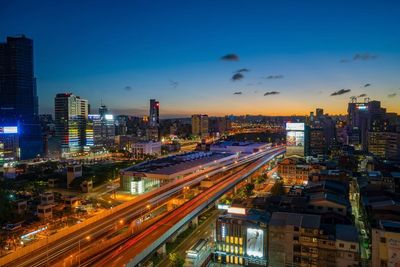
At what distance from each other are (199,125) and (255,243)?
86859 mm

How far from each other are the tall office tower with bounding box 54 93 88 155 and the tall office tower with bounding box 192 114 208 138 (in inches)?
1542

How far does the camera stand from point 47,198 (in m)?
25.6

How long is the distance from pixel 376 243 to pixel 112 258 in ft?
40.6

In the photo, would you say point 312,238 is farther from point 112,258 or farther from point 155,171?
point 155,171

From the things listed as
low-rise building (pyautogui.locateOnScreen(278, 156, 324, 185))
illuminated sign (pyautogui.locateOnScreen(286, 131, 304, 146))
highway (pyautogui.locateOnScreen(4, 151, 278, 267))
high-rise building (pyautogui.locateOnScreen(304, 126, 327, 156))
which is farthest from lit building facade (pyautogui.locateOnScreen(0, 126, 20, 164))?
high-rise building (pyautogui.locateOnScreen(304, 126, 327, 156))

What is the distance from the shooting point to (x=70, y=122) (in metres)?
67.7

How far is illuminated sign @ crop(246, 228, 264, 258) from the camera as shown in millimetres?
16828

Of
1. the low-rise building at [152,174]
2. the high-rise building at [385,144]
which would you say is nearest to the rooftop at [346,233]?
the low-rise building at [152,174]

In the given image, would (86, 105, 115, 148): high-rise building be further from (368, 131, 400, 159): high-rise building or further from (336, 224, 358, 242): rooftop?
(336, 224, 358, 242): rooftop

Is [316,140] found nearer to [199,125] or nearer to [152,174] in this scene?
[152,174]

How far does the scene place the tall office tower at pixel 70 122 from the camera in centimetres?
6681

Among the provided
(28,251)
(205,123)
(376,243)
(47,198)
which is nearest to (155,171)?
(47,198)

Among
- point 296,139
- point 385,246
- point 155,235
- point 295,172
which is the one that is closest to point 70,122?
point 296,139

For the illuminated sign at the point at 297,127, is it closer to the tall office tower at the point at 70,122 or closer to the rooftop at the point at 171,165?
the rooftop at the point at 171,165
